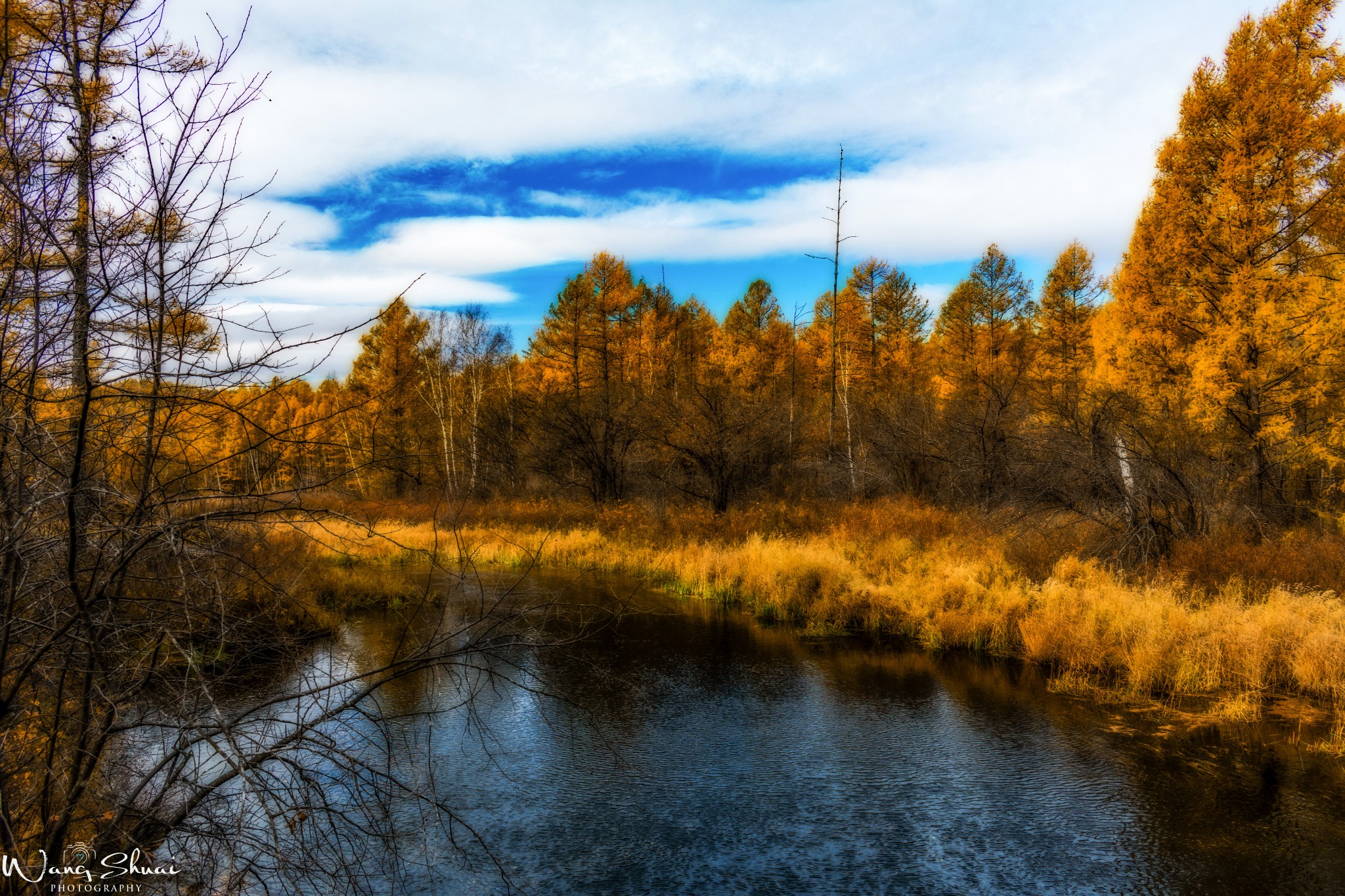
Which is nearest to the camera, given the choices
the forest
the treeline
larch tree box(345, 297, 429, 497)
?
the forest

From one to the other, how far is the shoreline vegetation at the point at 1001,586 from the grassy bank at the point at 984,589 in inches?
1.0

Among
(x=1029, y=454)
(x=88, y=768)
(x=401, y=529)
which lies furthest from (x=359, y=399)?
(x=401, y=529)

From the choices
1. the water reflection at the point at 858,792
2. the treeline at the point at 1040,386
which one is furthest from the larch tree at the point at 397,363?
the water reflection at the point at 858,792

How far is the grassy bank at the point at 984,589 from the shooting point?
9.20 m

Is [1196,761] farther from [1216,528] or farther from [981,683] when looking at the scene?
[1216,528]

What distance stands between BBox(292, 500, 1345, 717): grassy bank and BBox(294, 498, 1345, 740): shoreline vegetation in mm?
25

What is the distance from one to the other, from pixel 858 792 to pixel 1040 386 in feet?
81.6

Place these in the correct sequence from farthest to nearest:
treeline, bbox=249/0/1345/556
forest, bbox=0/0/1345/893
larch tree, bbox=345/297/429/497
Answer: larch tree, bbox=345/297/429/497
treeline, bbox=249/0/1345/556
forest, bbox=0/0/1345/893

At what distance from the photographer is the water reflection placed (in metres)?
5.69

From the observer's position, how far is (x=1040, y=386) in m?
28.2

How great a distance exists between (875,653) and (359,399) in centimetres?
1003

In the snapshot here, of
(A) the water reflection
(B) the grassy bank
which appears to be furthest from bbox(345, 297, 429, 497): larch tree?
(A) the water reflection

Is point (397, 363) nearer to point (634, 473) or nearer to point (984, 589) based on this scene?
point (634, 473)

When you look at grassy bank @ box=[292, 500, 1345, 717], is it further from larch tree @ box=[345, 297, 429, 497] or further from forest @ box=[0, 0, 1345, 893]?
larch tree @ box=[345, 297, 429, 497]
